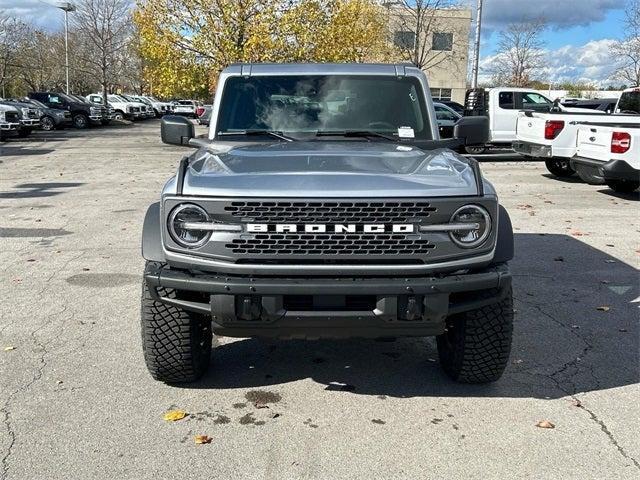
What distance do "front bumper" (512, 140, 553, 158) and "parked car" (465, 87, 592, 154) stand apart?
3.89m

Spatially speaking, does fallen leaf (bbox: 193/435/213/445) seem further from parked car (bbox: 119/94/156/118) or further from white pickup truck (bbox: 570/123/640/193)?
parked car (bbox: 119/94/156/118)

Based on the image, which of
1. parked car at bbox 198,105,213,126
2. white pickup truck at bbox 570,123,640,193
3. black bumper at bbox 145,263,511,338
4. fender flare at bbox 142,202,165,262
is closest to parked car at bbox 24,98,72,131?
white pickup truck at bbox 570,123,640,193

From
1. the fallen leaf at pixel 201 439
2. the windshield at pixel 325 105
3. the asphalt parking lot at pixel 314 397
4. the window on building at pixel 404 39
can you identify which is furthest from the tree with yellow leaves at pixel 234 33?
the fallen leaf at pixel 201 439

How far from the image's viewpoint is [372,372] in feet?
14.1

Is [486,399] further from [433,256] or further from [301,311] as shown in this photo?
[301,311]

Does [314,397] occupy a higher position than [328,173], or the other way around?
[328,173]

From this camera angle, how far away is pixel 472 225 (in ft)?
11.1

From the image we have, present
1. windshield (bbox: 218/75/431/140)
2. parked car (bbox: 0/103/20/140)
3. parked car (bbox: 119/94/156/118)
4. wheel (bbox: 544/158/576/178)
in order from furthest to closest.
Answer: parked car (bbox: 119/94/156/118) → parked car (bbox: 0/103/20/140) → wheel (bbox: 544/158/576/178) → windshield (bbox: 218/75/431/140)

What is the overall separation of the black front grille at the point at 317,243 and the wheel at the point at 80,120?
3530cm

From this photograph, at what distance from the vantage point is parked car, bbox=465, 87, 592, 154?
18531 mm

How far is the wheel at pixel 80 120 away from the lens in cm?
3562

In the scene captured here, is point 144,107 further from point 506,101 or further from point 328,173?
point 328,173

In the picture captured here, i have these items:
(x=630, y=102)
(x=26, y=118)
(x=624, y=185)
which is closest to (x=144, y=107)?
(x=26, y=118)

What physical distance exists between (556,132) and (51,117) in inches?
1056
